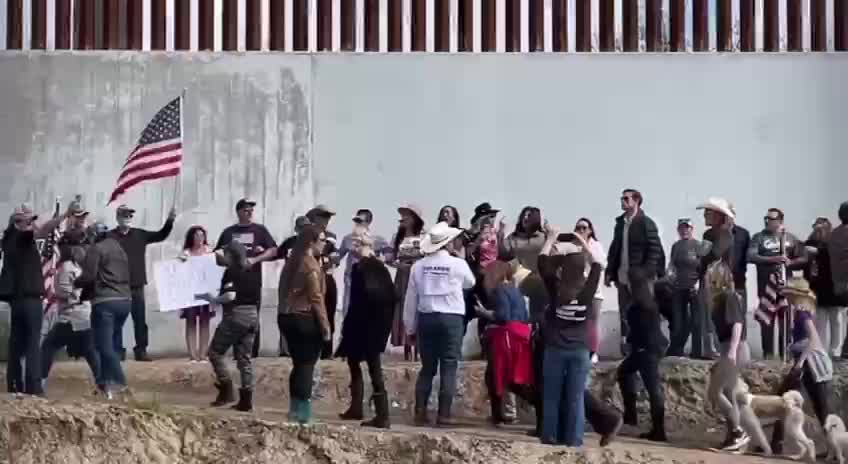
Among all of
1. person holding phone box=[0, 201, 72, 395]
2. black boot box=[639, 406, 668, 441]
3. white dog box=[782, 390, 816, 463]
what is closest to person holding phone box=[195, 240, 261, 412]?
person holding phone box=[0, 201, 72, 395]

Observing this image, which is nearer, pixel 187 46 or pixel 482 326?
pixel 482 326

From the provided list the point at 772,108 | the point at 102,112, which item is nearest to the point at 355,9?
the point at 102,112

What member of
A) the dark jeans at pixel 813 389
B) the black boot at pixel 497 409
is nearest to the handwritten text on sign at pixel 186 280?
the black boot at pixel 497 409

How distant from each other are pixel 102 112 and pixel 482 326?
619 centimetres

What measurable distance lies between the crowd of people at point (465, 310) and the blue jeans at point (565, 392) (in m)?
0.01

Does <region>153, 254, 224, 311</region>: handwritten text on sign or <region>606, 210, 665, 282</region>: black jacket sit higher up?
<region>606, 210, 665, 282</region>: black jacket

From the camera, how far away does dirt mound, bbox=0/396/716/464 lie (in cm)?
1103

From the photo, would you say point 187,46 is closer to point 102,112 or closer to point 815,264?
point 102,112

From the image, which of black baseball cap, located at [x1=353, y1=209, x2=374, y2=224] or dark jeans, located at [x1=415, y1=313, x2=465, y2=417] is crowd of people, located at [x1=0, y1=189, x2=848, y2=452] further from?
black baseball cap, located at [x1=353, y1=209, x2=374, y2=224]

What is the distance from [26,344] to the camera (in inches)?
537

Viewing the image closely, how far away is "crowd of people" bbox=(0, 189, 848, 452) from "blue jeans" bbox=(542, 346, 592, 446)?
0.01 metres

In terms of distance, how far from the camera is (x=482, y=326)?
48.5 feet

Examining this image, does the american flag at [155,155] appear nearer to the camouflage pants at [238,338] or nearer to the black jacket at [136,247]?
the black jacket at [136,247]

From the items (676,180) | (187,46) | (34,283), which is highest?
(187,46)
